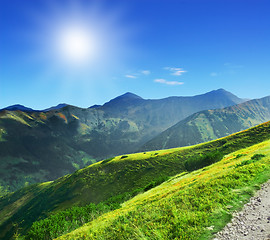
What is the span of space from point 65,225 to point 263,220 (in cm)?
4662

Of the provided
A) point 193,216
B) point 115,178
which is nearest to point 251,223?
point 193,216

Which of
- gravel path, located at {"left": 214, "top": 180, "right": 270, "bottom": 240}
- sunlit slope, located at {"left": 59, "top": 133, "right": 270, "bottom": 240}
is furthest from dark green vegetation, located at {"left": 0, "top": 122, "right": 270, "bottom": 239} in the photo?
gravel path, located at {"left": 214, "top": 180, "right": 270, "bottom": 240}

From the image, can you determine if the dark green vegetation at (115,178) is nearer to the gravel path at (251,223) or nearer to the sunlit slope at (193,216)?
the sunlit slope at (193,216)

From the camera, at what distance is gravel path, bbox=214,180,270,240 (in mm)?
7996

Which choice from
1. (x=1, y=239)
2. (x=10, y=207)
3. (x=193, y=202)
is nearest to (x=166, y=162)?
(x=193, y=202)

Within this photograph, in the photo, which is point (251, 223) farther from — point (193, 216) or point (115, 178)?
point (115, 178)

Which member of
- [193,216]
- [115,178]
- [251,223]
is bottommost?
[115,178]

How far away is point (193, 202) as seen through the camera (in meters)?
12.2

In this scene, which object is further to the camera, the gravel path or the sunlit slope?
the sunlit slope

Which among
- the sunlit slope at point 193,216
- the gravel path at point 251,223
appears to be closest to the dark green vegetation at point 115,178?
the sunlit slope at point 193,216

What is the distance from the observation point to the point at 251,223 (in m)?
8.88

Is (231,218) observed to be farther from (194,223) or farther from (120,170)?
(120,170)

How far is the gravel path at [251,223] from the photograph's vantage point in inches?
315

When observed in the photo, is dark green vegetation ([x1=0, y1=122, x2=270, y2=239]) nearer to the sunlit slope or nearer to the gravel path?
the sunlit slope
